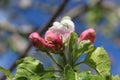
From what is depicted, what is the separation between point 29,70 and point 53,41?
183 mm

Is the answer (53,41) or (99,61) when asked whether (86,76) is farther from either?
(53,41)

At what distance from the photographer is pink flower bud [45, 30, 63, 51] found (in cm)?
199

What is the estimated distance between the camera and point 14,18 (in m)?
7.61

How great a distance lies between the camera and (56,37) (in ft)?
6.57

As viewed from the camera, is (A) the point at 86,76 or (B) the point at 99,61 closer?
(A) the point at 86,76

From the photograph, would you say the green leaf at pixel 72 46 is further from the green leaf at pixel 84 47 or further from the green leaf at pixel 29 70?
the green leaf at pixel 29 70

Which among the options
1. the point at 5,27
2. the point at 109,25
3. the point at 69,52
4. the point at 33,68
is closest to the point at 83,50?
the point at 69,52

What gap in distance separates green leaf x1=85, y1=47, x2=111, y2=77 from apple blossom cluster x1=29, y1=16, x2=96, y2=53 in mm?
88

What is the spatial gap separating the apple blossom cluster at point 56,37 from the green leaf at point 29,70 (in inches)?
3.2

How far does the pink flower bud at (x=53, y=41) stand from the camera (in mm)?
1986

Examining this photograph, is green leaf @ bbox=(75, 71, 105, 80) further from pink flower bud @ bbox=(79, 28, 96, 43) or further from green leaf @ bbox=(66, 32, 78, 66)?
pink flower bud @ bbox=(79, 28, 96, 43)

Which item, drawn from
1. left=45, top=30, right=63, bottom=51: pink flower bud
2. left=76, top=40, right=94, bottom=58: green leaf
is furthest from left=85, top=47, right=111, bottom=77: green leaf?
left=45, top=30, right=63, bottom=51: pink flower bud

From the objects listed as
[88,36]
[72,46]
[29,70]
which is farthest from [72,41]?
[29,70]

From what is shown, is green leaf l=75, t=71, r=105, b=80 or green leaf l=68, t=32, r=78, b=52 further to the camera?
green leaf l=68, t=32, r=78, b=52
